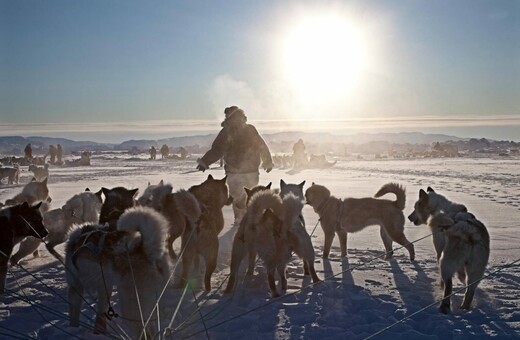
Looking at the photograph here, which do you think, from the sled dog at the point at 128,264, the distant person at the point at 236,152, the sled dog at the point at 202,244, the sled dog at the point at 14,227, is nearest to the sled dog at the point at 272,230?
the sled dog at the point at 202,244

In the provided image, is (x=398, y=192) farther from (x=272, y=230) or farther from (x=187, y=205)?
(x=187, y=205)

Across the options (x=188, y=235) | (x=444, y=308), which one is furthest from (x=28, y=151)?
(x=444, y=308)

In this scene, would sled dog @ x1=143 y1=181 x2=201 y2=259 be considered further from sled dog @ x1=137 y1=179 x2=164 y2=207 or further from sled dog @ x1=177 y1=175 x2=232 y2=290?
sled dog @ x1=177 y1=175 x2=232 y2=290

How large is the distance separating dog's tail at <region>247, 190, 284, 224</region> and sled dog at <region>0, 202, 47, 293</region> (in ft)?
8.00

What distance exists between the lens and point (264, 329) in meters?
3.71

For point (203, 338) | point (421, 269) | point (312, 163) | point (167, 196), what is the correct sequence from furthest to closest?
point (312, 163)
point (421, 269)
point (167, 196)
point (203, 338)

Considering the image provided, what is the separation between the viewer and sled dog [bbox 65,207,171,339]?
10.3ft

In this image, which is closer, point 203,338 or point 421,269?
point 203,338

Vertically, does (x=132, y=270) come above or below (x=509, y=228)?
above

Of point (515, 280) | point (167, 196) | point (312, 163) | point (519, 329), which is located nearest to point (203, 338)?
point (167, 196)

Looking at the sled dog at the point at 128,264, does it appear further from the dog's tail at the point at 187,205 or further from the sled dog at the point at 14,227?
the sled dog at the point at 14,227

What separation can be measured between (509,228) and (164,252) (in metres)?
6.88

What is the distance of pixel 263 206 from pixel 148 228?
5.46 ft

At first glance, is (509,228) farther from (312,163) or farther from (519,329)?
(312,163)
